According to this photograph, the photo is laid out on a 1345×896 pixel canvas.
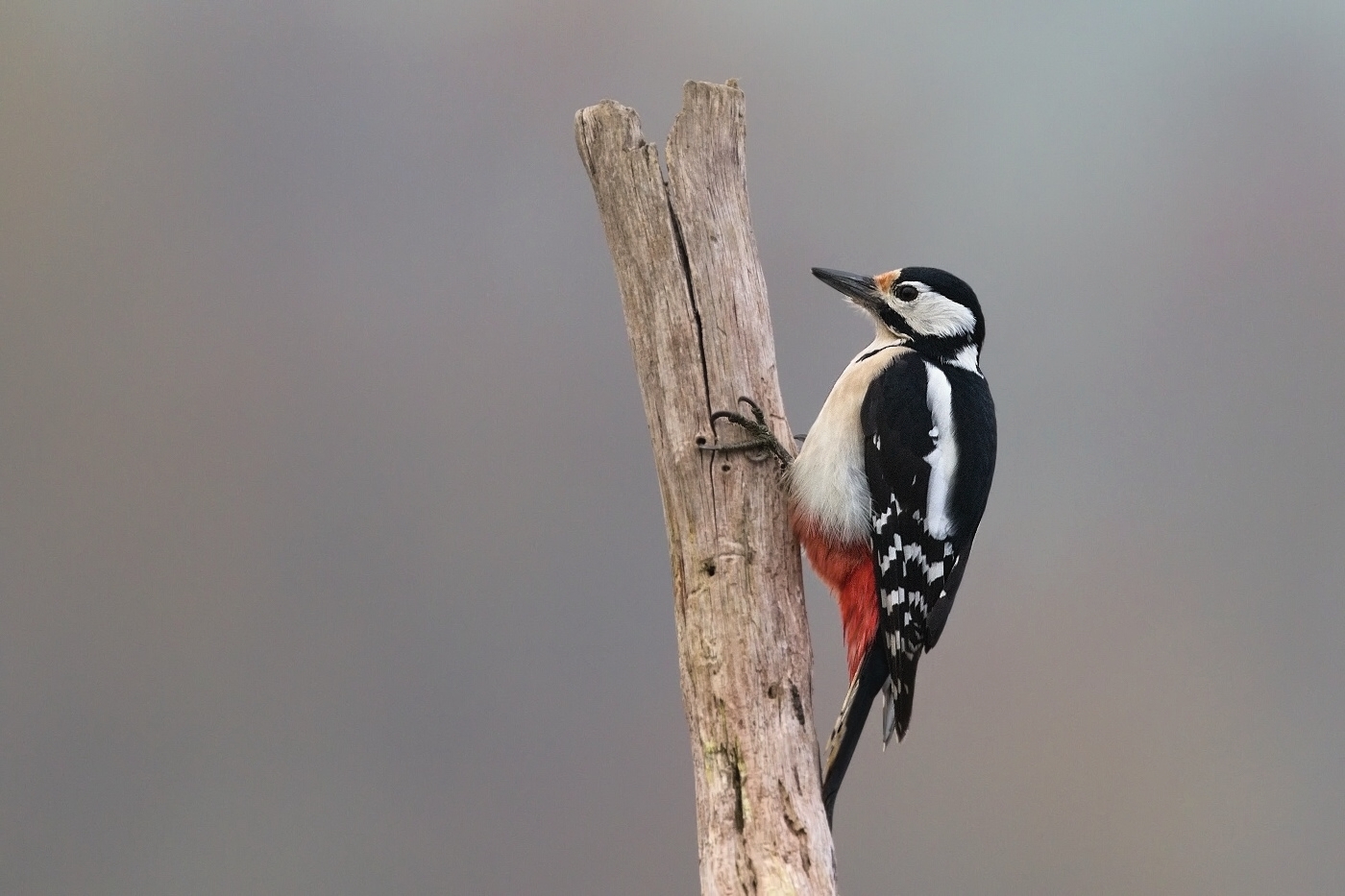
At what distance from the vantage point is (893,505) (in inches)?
81.0

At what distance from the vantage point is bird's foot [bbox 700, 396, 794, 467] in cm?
194

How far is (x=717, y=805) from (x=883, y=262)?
1768 mm

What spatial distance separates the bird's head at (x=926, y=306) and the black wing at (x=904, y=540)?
19cm

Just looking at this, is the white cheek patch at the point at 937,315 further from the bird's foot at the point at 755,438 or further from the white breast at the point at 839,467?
the bird's foot at the point at 755,438

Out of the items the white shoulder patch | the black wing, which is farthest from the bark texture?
the white shoulder patch

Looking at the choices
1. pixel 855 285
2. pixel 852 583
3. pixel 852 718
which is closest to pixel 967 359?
pixel 855 285

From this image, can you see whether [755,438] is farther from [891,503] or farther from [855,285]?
[855,285]

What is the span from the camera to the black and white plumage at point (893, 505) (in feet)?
6.59

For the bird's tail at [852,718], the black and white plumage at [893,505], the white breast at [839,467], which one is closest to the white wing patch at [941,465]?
the black and white plumage at [893,505]

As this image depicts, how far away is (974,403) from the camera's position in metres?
2.15

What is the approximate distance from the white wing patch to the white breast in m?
0.10

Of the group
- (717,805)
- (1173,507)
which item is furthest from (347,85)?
(1173,507)

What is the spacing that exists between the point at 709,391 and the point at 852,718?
0.58 meters

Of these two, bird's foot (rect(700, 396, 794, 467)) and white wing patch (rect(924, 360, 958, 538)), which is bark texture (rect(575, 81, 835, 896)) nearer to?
bird's foot (rect(700, 396, 794, 467))
